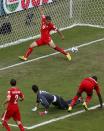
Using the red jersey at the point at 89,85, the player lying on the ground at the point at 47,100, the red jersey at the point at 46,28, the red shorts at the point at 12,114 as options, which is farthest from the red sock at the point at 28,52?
the red shorts at the point at 12,114

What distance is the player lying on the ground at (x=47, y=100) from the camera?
24.6 metres

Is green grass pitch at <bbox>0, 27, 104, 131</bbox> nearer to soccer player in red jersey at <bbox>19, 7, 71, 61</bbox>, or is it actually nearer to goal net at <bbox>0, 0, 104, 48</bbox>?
soccer player in red jersey at <bbox>19, 7, 71, 61</bbox>

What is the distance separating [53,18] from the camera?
1470 inches

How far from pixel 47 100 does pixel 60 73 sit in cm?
511

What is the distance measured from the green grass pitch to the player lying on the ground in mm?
232

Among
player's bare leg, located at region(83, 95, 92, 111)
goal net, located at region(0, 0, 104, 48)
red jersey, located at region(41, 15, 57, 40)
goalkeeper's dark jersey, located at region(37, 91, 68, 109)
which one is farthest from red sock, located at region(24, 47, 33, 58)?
player's bare leg, located at region(83, 95, 92, 111)

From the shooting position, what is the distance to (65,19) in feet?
123

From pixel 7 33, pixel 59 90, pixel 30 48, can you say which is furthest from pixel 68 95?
pixel 7 33

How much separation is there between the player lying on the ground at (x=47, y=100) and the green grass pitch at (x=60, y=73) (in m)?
0.23

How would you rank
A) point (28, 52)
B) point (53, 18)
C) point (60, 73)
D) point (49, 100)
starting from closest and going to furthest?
point (49, 100) → point (60, 73) → point (28, 52) → point (53, 18)

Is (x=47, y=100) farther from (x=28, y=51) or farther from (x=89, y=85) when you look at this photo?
(x=28, y=51)

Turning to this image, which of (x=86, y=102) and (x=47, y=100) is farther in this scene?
(x=86, y=102)

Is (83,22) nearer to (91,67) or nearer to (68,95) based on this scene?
(91,67)

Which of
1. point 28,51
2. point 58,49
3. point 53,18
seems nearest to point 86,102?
point 58,49
